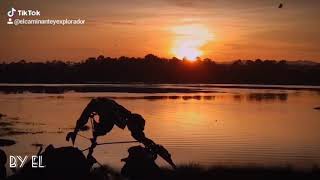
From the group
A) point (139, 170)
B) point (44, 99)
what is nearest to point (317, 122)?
point (44, 99)

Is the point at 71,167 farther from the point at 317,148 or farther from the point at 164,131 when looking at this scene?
the point at 164,131

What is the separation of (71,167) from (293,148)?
4.63 m

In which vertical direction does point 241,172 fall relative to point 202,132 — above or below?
above

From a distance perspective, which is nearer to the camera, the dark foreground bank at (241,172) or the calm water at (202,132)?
the dark foreground bank at (241,172)

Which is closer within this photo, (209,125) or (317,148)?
(317,148)

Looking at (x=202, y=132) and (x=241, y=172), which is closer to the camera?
(x=241, y=172)

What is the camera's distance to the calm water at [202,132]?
16.1 ft

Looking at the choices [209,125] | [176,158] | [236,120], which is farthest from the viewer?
[236,120]

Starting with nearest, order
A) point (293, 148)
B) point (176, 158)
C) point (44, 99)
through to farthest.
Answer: point (176, 158), point (293, 148), point (44, 99)

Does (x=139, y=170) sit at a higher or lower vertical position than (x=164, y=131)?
higher

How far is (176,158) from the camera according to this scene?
4.79 metres

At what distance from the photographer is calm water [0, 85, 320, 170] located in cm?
489

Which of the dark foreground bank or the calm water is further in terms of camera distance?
the calm water

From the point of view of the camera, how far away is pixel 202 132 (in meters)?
7.22
